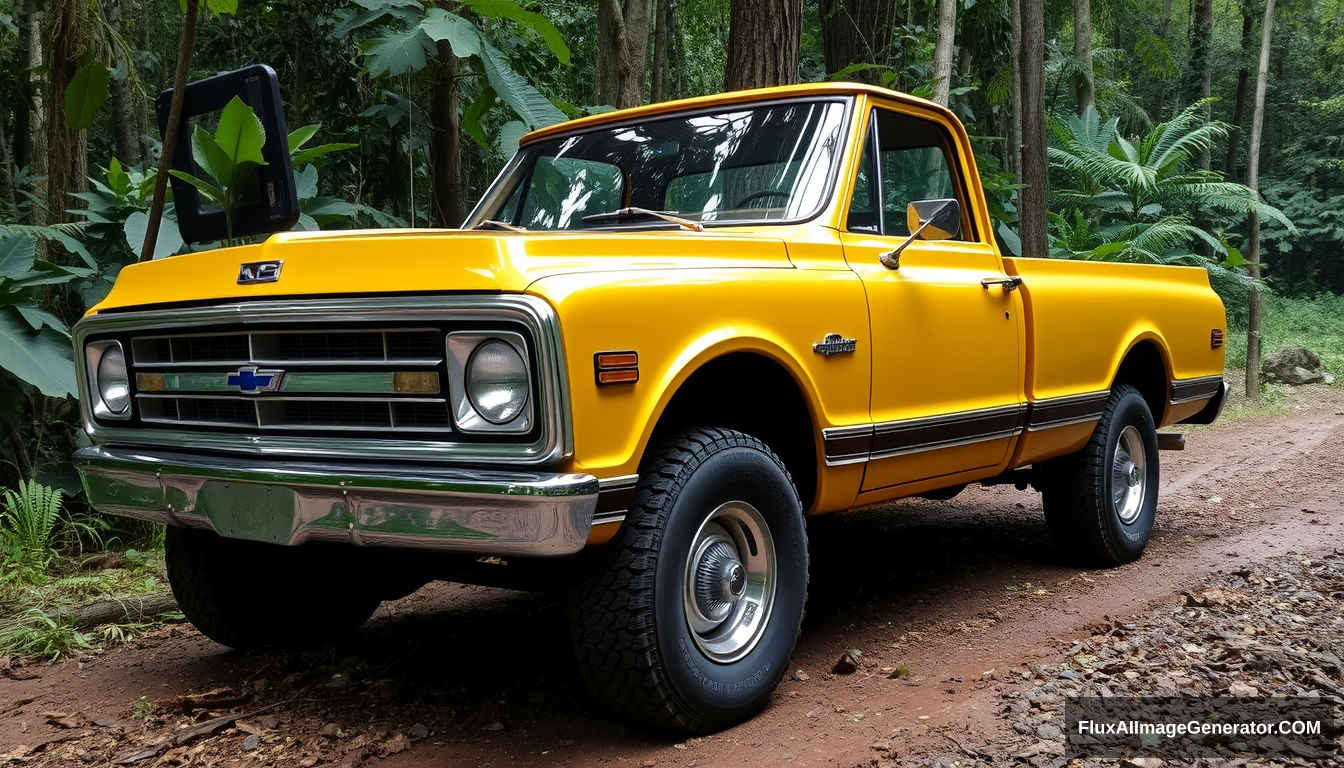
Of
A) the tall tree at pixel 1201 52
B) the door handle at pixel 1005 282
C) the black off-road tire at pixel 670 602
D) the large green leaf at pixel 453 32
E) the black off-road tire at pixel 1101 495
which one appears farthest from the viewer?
the tall tree at pixel 1201 52

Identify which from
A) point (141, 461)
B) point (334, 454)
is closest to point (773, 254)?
point (334, 454)

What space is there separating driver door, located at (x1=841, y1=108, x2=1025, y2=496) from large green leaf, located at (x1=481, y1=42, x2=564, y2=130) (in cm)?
225

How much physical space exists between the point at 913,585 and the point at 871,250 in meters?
1.83

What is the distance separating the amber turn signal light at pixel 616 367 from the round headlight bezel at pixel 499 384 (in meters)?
0.18

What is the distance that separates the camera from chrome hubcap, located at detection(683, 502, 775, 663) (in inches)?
126

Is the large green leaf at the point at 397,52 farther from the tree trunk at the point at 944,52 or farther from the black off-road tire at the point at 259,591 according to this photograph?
the tree trunk at the point at 944,52

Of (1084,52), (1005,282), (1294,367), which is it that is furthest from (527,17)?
(1294,367)

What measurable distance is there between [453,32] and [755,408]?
300 centimetres

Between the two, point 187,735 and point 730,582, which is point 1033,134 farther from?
point 187,735

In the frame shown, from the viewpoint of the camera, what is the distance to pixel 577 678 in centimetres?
376

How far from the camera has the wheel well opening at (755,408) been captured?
3.39m

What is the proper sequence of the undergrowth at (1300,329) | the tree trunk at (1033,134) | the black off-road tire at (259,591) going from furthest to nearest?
1. the undergrowth at (1300,329)
2. the tree trunk at (1033,134)
3. the black off-road tire at (259,591)

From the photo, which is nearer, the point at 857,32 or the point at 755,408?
the point at 755,408

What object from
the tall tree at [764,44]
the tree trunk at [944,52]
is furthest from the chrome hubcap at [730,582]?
the tree trunk at [944,52]
